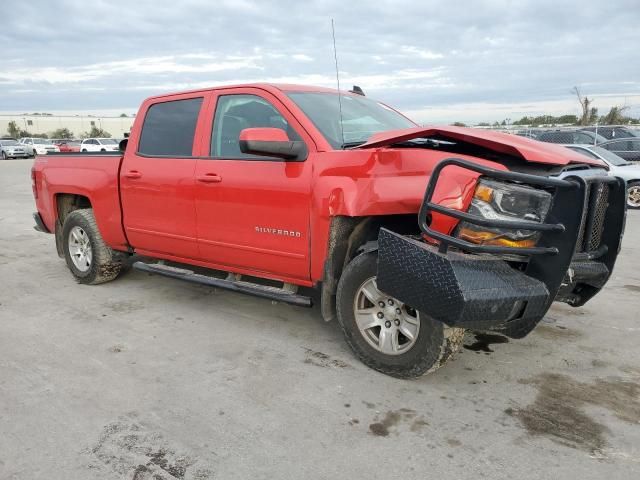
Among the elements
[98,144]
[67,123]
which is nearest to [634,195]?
[98,144]

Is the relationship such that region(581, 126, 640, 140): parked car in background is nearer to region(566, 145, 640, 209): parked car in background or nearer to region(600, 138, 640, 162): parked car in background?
region(600, 138, 640, 162): parked car in background

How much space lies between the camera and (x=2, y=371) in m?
3.67

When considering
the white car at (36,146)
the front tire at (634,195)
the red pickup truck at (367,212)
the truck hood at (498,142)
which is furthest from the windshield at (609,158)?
the white car at (36,146)

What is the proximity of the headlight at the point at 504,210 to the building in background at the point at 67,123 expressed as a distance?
9116 centimetres

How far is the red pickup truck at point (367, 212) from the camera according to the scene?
2.91 m

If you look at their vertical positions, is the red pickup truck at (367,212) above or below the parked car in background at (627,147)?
above

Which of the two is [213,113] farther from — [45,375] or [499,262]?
[499,262]

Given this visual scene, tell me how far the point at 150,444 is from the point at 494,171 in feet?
7.41

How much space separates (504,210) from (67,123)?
106860 mm

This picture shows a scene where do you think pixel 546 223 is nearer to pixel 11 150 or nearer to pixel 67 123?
pixel 11 150

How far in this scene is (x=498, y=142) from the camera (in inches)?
122

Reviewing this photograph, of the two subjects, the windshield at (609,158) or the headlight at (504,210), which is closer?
the headlight at (504,210)

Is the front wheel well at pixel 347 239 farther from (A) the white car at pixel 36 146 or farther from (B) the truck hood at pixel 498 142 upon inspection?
(A) the white car at pixel 36 146

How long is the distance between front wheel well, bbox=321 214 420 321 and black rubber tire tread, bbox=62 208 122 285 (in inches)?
115
